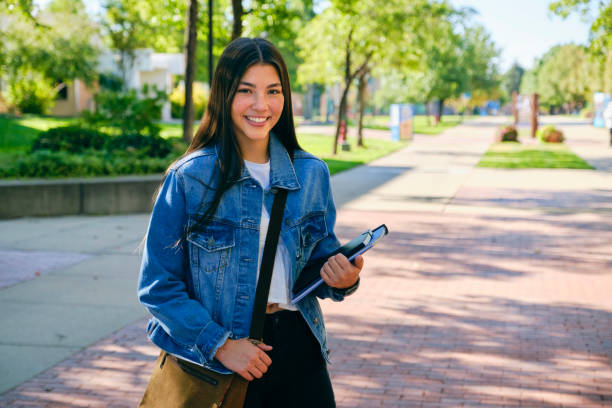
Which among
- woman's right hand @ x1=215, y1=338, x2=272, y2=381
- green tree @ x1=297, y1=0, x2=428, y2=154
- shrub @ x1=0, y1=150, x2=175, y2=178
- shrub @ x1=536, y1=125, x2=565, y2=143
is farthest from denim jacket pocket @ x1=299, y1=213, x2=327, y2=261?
shrub @ x1=536, y1=125, x2=565, y2=143

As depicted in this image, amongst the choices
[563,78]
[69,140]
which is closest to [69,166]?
[69,140]

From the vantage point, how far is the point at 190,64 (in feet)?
53.7

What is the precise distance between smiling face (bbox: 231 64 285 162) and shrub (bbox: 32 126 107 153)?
43.4ft

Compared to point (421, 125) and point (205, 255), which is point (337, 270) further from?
point (421, 125)

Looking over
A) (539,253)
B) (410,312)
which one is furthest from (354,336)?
(539,253)

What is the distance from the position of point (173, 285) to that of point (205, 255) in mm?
126

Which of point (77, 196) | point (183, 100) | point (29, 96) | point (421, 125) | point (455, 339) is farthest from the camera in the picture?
point (421, 125)

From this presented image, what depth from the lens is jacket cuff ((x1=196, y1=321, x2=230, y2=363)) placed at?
6.60ft

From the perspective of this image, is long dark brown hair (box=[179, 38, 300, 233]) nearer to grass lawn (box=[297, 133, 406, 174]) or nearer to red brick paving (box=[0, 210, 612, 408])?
red brick paving (box=[0, 210, 612, 408])

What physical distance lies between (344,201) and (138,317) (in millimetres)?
8010

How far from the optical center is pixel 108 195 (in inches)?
479

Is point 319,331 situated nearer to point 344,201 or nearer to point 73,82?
point 344,201

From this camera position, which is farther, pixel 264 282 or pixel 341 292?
pixel 341 292

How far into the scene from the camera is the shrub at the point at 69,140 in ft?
48.4
